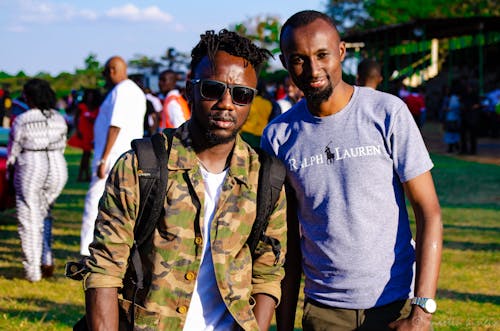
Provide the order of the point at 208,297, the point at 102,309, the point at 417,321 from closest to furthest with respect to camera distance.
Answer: the point at 102,309, the point at 208,297, the point at 417,321

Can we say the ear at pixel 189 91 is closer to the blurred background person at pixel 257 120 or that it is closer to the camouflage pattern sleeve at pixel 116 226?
the camouflage pattern sleeve at pixel 116 226

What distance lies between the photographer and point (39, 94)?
8.25 metres

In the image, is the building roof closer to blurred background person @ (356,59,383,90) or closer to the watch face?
blurred background person @ (356,59,383,90)

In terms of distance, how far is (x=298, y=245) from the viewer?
135 inches

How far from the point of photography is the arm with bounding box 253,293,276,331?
2.93 meters

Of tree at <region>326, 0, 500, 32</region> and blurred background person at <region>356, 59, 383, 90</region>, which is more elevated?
tree at <region>326, 0, 500, 32</region>

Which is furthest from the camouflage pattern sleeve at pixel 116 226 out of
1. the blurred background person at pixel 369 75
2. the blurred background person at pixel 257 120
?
the blurred background person at pixel 257 120

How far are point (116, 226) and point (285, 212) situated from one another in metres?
0.65

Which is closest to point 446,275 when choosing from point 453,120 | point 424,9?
point 453,120

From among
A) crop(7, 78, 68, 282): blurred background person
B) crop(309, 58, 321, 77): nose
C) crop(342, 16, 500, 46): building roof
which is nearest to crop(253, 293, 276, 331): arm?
crop(309, 58, 321, 77): nose

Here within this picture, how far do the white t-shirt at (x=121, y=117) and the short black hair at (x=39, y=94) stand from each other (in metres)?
0.59

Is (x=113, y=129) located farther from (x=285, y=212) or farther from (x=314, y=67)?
(x=285, y=212)

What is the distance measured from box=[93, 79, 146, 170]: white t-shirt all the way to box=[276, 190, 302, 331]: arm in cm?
467

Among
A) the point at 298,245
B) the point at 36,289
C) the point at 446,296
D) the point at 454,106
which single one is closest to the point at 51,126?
the point at 36,289
